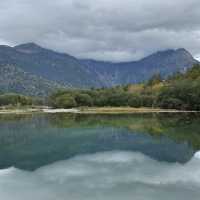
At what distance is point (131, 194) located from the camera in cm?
2017

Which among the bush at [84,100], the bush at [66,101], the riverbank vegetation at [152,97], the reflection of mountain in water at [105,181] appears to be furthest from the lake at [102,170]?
the bush at [84,100]

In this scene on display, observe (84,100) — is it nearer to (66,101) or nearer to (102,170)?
(66,101)

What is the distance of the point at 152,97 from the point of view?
151m

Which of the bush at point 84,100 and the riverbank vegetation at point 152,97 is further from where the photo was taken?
the bush at point 84,100

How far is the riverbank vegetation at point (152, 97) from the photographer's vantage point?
436 ft

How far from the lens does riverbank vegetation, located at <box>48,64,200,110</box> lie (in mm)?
133000

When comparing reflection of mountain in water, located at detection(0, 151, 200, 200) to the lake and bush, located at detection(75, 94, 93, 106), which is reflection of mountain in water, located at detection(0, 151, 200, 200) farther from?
bush, located at detection(75, 94, 93, 106)

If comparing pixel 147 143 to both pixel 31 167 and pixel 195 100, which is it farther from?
pixel 195 100

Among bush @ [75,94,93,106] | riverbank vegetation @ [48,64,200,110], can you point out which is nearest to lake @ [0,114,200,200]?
riverbank vegetation @ [48,64,200,110]

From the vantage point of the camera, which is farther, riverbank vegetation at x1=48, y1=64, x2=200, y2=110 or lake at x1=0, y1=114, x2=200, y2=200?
riverbank vegetation at x1=48, y1=64, x2=200, y2=110

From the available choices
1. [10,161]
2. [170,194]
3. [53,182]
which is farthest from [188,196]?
[10,161]

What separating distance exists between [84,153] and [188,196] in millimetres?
19123

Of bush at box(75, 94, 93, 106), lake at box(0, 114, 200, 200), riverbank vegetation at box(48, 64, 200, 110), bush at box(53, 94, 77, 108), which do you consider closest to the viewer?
lake at box(0, 114, 200, 200)

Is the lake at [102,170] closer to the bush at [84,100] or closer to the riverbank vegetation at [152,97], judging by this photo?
the riverbank vegetation at [152,97]
